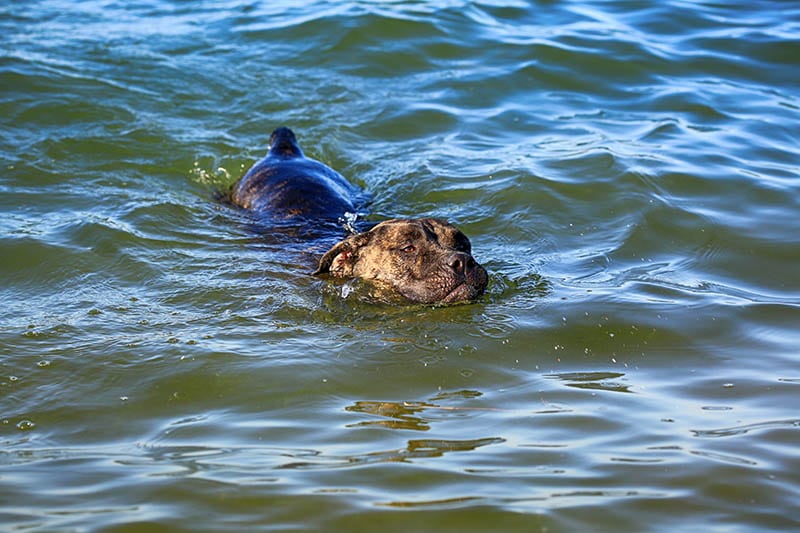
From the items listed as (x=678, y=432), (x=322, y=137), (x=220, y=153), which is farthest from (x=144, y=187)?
(x=678, y=432)

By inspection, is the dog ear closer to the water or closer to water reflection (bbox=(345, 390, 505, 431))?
the water

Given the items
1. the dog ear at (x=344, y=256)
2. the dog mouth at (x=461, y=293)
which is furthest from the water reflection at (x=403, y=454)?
the dog ear at (x=344, y=256)

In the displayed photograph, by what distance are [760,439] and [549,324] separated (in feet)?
6.19

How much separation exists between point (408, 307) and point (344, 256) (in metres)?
0.67

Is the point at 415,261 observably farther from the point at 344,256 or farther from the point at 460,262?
the point at 344,256

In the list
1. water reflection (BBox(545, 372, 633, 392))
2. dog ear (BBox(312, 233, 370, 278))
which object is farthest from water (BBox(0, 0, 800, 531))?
dog ear (BBox(312, 233, 370, 278))

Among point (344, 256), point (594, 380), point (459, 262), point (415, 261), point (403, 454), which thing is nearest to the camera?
point (403, 454)

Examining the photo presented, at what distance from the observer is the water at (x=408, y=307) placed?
397 centimetres

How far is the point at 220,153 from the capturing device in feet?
34.8

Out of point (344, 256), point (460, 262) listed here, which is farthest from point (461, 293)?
point (344, 256)

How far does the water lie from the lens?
3.97 metres

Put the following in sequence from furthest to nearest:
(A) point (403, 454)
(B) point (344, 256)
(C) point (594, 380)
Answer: (B) point (344, 256) → (C) point (594, 380) → (A) point (403, 454)

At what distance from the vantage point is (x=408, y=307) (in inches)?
257

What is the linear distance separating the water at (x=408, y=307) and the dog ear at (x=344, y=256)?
5.8 inches
